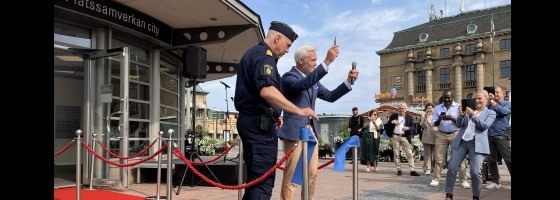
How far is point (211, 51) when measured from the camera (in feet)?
42.1

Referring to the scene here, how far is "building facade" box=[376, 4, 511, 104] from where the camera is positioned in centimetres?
5850

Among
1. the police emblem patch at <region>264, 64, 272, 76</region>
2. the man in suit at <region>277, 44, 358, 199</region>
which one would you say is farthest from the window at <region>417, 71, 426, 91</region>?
the police emblem patch at <region>264, 64, 272, 76</region>

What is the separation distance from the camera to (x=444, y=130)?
8406mm

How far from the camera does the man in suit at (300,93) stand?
388 cm

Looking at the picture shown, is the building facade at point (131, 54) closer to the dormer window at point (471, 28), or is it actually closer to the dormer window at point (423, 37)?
Answer: the dormer window at point (471, 28)

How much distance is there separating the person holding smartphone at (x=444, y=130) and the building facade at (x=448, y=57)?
52.2 metres

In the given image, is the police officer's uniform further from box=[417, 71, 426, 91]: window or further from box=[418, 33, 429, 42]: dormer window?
box=[418, 33, 429, 42]: dormer window

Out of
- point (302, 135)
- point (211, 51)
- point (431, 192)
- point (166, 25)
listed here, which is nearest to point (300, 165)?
point (302, 135)

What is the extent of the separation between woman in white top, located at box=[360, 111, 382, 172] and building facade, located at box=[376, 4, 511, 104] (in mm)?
48924

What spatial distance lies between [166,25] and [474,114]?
6152 millimetres

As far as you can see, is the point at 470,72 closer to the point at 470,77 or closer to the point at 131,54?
the point at 470,77
